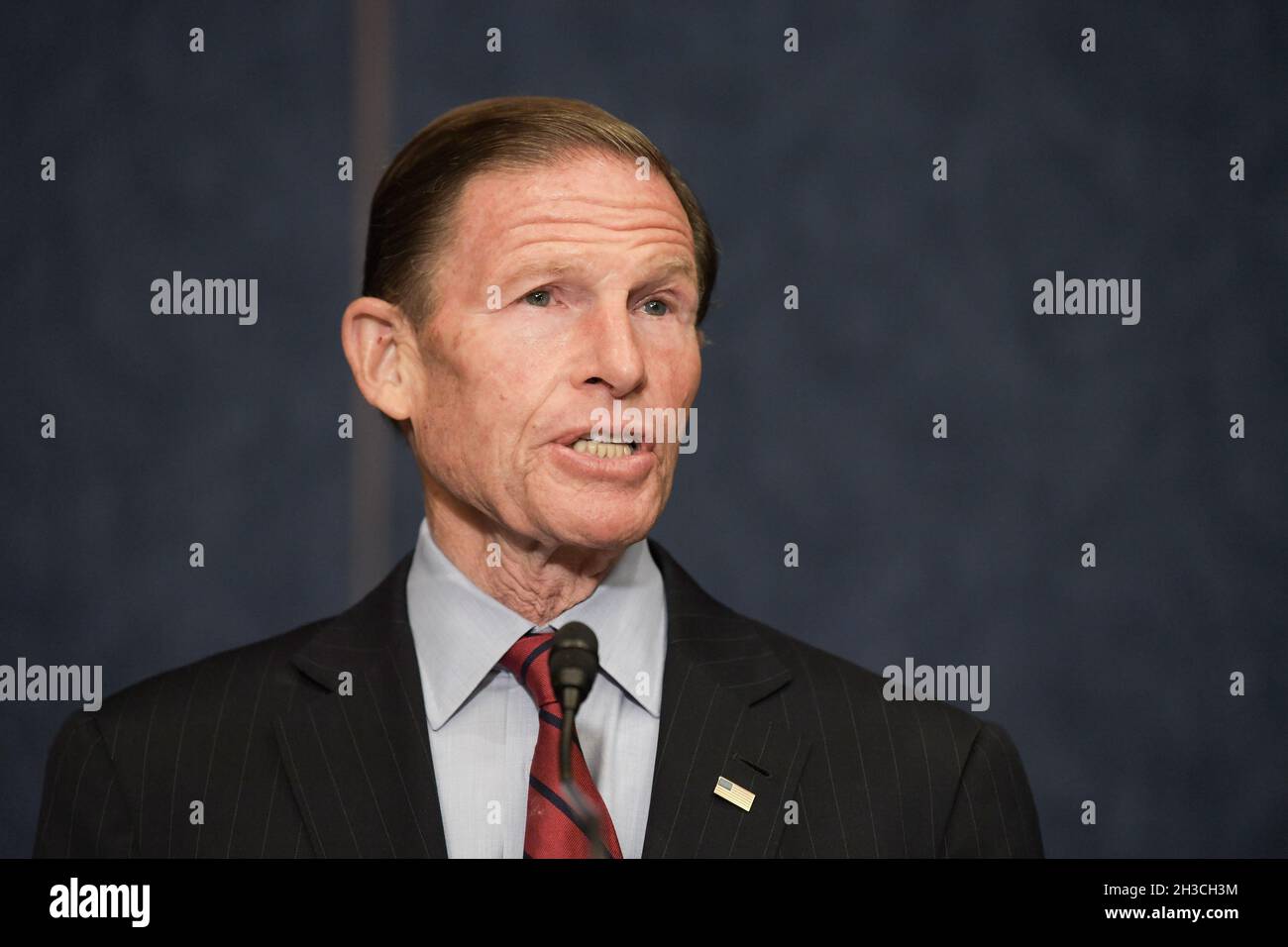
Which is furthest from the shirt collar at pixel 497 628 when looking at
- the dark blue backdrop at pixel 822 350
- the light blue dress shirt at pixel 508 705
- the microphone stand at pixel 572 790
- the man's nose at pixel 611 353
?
the dark blue backdrop at pixel 822 350

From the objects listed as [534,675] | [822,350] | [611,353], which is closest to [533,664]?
[534,675]

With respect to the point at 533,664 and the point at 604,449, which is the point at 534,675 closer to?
the point at 533,664

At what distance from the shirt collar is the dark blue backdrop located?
892mm

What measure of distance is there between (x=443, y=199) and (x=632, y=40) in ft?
3.62

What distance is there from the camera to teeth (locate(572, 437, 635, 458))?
5.95ft

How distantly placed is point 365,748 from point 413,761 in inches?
2.2

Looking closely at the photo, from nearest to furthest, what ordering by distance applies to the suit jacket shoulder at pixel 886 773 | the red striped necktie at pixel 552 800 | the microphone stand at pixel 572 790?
the microphone stand at pixel 572 790 → the red striped necktie at pixel 552 800 → the suit jacket shoulder at pixel 886 773

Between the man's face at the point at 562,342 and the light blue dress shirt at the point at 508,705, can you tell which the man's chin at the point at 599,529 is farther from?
the light blue dress shirt at the point at 508,705

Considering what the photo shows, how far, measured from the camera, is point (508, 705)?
6.04ft

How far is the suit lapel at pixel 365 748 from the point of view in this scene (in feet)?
5.63

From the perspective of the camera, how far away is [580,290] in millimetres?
1834

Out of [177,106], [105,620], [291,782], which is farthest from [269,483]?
[291,782]

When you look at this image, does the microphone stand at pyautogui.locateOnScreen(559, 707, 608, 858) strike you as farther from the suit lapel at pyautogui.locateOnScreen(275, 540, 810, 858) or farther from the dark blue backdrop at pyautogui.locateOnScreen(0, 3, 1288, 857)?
the dark blue backdrop at pyautogui.locateOnScreen(0, 3, 1288, 857)

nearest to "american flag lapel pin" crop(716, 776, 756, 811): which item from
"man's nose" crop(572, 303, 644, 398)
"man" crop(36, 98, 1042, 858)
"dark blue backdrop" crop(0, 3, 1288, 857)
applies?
"man" crop(36, 98, 1042, 858)
